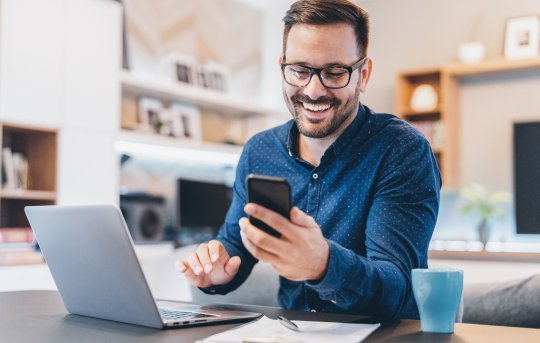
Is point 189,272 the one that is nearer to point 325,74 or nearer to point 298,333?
point 298,333

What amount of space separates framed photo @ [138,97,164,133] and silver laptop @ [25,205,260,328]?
3.50 metres

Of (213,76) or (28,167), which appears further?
(213,76)

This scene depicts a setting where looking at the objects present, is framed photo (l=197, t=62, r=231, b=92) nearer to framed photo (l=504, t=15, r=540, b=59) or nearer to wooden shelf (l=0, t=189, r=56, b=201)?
wooden shelf (l=0, t=189, r=56, b=201)

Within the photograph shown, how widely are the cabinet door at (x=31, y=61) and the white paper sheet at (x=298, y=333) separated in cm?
288

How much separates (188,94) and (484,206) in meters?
2.26

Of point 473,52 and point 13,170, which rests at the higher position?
point 473,52

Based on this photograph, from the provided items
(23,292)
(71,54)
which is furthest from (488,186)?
(23,292)

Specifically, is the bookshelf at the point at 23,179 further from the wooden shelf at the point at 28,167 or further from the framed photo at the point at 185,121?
the framed photo at the point at 185,121

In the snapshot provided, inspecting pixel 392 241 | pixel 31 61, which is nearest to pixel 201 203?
pixel 31 61

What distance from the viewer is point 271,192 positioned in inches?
35.6

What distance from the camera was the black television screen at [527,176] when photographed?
479 centimetres

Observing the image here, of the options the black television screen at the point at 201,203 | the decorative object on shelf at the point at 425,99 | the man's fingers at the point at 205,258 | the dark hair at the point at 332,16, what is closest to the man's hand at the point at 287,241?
the man's fingers at the point at 205,258


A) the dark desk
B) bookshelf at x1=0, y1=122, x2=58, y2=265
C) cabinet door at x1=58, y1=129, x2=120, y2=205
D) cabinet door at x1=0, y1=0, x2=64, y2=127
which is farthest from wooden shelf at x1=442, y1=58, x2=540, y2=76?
the dark desk

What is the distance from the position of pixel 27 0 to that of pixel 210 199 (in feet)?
6.77
